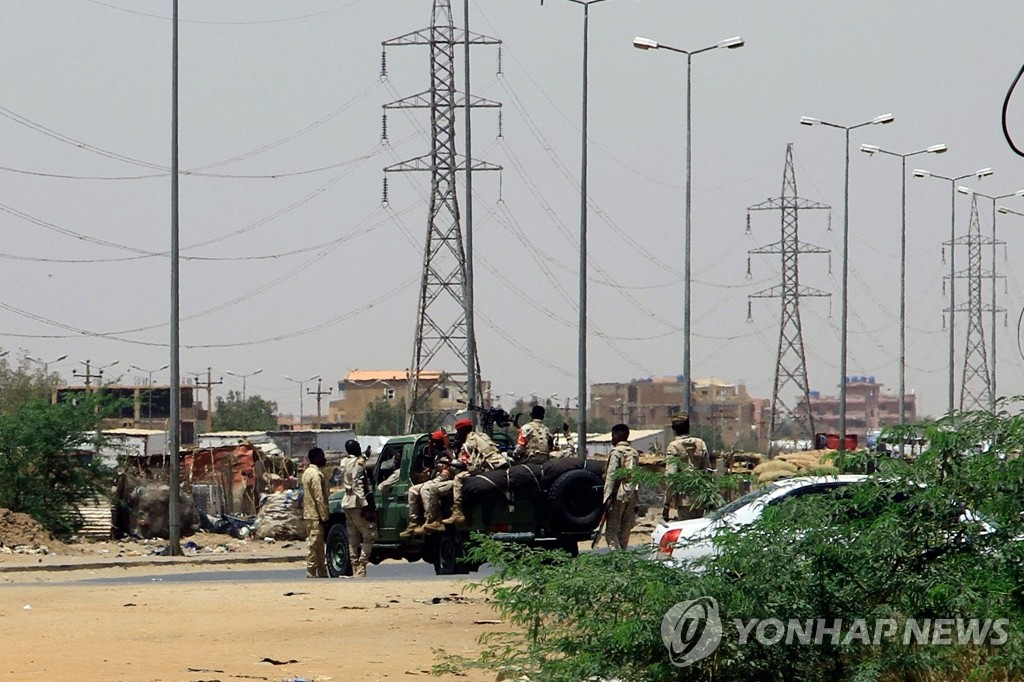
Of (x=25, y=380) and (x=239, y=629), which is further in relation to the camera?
(x=25, y=380)

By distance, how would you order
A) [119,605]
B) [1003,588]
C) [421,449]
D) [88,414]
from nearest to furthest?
1. [1003,588]
2. [119,605]
3. [421,449]
4. [88,414]

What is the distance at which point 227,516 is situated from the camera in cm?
3791

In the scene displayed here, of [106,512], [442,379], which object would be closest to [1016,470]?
[106,512]

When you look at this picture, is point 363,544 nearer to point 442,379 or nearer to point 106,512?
point 106,512

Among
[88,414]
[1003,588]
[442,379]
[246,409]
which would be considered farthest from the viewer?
[246,409]

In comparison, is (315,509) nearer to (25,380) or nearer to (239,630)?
(239,630)

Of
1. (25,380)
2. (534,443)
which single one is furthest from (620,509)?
(25,380)

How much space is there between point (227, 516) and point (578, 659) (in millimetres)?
28794

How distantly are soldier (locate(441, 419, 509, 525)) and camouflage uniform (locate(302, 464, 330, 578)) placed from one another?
6.24 feet

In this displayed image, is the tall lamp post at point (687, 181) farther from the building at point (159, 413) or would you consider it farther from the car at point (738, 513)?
the building at point (159, 413)

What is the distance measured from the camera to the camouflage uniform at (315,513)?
2194 centimetres

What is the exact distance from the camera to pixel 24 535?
32.7 meters

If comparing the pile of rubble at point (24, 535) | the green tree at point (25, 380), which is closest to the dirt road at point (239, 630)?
the pile of rubble at point (24, 535)

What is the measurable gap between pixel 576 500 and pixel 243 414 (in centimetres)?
13762
